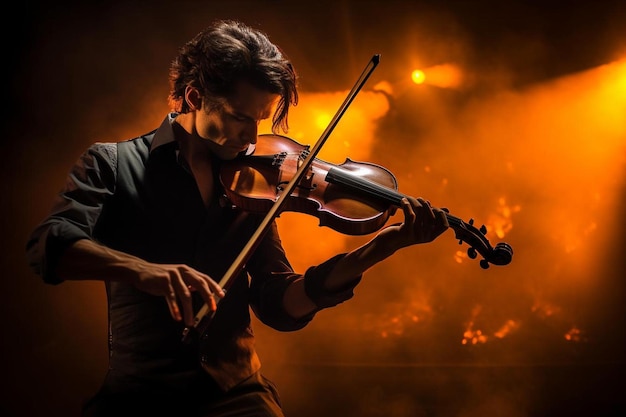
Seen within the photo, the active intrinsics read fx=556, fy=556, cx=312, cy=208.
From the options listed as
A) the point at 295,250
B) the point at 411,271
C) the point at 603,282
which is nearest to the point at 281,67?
the point at 295,250

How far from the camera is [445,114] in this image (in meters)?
3.88

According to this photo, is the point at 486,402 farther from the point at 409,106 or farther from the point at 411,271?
the point at 409,106

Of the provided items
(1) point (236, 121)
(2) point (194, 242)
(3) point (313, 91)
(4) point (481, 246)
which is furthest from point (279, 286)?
(3) point (313, 91)

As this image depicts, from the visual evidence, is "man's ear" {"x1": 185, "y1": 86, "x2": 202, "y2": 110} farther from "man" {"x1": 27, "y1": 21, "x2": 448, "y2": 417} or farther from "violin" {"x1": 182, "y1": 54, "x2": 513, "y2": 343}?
"violin" {"x1": 182, "y1": 54, "x2": 513, "y2": 343}

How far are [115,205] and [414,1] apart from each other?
9.20ft

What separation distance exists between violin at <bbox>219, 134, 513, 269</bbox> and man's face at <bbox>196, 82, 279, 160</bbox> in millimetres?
70

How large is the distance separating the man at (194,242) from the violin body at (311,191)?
0.07 m

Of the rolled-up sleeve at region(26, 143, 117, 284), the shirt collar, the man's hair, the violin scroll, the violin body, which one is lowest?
the rolled-up sleeve at region(26, 143, 117, 284)

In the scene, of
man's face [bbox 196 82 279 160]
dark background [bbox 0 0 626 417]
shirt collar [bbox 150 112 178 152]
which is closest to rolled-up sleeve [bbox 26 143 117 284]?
shirt collar [bbox 150 112 178 152]

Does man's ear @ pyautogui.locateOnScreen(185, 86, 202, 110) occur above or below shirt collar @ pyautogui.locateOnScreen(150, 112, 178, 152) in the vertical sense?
above

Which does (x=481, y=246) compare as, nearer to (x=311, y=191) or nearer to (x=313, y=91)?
(x=311, y=191)

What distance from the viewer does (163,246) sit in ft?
5.61

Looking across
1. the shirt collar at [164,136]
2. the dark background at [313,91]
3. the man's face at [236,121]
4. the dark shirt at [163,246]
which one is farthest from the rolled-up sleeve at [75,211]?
the dark background at [313,91]

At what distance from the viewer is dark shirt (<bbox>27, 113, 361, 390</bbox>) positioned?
1.59 meters
